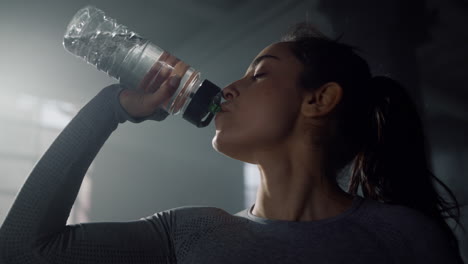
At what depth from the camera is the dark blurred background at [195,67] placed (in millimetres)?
1225

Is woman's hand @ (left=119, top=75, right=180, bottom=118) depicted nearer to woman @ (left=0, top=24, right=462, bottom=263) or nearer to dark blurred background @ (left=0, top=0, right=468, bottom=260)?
woman @ (left=0, top=24, right=462, bottom=263)

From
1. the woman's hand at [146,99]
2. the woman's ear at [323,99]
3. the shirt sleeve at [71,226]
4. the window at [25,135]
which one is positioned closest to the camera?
the shirt sleeve at [71,226]

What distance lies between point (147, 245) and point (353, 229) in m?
0.34

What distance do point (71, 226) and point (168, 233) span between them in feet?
0.53

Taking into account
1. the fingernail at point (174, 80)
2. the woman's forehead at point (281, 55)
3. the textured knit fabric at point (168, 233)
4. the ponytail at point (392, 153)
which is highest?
the woman's forehead at point (281, 55)

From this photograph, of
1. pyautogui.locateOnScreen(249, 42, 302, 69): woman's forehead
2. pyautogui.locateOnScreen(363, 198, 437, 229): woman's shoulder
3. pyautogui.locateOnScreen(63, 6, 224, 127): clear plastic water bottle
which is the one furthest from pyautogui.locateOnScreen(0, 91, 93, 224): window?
pyautogui.locateOnScreen(363, 198, 437, 229): woman's shoulder

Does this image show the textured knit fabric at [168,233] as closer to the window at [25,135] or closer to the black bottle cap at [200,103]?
the black bottle cap at [200,103]

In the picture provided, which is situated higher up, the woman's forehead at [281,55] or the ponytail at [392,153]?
the woman's forehead at [281,55]

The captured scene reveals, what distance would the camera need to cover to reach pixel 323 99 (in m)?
0.92

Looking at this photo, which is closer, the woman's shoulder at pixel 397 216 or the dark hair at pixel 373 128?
the woman's shoulder at pixel 397 216

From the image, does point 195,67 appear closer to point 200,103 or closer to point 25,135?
point 25,135

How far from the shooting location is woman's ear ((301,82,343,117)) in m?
0.91

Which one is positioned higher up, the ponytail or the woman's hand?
the woman's hand

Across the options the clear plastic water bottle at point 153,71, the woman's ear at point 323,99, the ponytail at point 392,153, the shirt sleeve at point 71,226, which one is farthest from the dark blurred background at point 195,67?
the shirt sleeve at point 71,226
